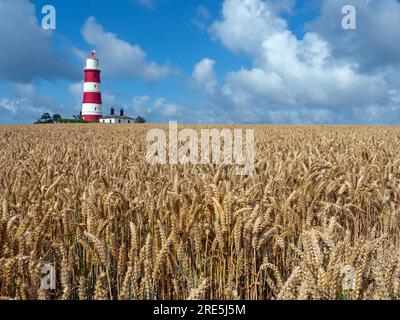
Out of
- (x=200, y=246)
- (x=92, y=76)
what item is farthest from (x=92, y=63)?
(x=200, y=246)

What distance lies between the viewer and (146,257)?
7.53ft

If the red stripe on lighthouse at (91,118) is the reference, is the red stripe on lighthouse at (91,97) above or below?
above

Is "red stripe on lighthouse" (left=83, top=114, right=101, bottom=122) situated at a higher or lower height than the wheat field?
higher

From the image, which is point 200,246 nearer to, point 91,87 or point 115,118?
point 91,87

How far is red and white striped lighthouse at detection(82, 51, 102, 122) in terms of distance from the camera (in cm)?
6900

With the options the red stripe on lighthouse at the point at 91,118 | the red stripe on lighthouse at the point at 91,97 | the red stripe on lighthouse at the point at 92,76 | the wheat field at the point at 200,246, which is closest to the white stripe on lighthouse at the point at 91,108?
the red stripe on lighthouse at the point at 91,97

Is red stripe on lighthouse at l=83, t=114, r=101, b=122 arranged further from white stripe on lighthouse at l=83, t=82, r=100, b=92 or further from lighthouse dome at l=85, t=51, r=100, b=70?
lighthouse dome at l=85, t=51, r=100, b=70

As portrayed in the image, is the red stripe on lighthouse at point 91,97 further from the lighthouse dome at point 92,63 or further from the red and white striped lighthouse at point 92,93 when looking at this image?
the lighthouse dome at point 92,63

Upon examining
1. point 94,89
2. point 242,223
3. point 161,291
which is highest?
point 94,89

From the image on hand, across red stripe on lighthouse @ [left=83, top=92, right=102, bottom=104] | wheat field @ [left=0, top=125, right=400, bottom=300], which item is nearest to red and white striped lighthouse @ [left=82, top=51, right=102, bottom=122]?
red stripe on lighthouse @ [left=83, top=92, right=102, bottom=104]

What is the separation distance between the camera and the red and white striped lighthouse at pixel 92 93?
69.0 meters
